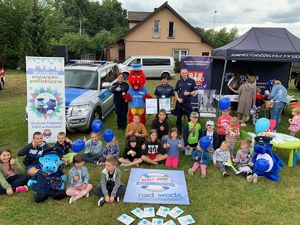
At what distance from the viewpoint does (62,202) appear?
4352 mm

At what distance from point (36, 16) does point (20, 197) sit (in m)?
24.3

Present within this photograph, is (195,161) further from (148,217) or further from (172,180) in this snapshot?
(148,217)

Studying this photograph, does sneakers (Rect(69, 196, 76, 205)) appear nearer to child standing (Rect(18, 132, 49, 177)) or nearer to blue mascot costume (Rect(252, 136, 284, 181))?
child standing (Rect(18, 132, 49, 177))

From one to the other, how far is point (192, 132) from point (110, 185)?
2.45m

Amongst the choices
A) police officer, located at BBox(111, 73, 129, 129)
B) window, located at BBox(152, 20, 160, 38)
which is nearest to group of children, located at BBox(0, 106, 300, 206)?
police officer, located at BBox(111, 73, 129, 129)

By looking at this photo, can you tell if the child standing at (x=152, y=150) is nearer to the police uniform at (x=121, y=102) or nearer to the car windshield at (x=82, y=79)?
the police uniform at (x=121, y=102)

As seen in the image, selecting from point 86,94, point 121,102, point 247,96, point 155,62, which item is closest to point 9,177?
point 86,94

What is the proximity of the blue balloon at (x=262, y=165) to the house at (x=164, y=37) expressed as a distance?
78.8 feet

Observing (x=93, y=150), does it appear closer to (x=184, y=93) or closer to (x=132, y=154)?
(x=132, y=154)

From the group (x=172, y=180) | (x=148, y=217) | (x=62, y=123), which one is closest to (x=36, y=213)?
(x=148, y=217)

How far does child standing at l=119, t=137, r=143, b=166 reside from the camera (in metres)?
5.79

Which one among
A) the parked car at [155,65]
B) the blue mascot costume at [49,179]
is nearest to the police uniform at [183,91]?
the blue mascot costume at [49,179]

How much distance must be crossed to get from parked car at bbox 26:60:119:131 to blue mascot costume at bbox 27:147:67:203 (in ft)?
8.60

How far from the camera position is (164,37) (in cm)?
2786
